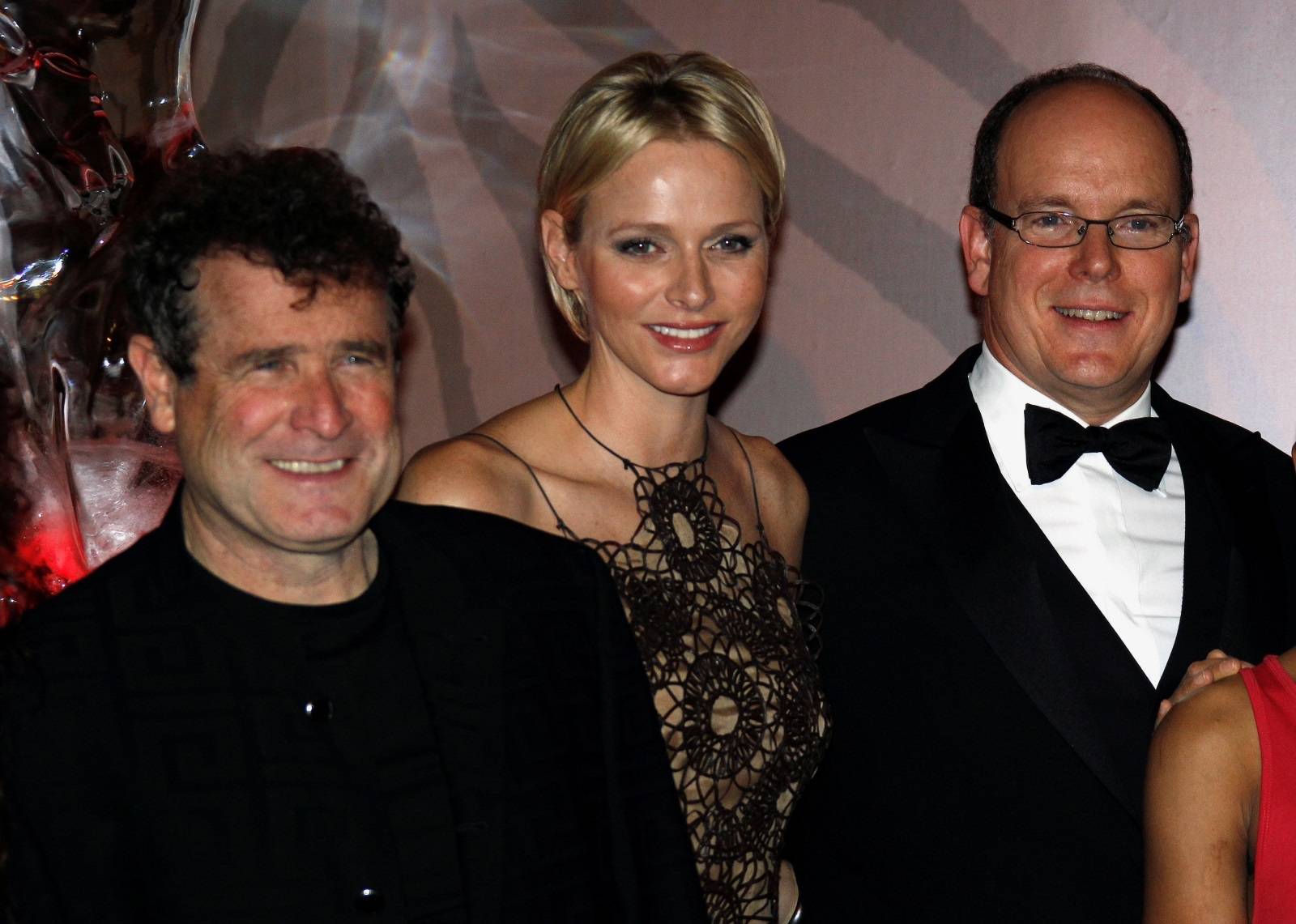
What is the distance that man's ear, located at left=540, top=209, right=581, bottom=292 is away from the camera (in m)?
2.32

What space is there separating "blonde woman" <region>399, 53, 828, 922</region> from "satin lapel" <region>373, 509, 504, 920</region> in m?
0.36

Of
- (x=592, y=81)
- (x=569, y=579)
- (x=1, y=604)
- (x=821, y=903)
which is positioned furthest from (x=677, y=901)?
(x=592, y=81)

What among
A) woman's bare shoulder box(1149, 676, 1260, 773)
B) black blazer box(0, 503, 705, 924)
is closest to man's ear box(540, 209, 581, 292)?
black blazer box(0, 503, 705, 924)

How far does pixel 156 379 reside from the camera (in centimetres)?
163

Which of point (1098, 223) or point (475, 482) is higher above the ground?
point (1098, 223)

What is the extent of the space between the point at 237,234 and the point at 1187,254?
1.61 meters

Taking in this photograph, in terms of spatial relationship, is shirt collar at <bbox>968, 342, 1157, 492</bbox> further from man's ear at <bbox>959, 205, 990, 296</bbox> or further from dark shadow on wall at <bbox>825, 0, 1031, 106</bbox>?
dark shadow on wall at <bbox>825, 0, 1031, 106</bbox>

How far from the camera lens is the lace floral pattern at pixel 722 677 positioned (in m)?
2.15

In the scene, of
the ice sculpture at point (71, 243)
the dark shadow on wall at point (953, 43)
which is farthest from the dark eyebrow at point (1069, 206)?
the ice sculpture at point (71, 243)

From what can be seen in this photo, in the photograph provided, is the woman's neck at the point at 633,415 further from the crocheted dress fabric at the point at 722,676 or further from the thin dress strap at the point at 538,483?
the thin dress strap at the point at 538,483

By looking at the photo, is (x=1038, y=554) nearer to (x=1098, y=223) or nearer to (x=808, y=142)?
(x=1098, y=223)

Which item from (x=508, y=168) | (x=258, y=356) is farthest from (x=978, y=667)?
(x=508, y=168)

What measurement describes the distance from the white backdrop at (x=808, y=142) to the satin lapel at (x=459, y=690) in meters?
1.82

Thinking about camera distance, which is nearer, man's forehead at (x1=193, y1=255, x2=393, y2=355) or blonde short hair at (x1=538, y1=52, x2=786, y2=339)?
man's forehead at (x1=193, y1=255, x2=393, y2=355)
